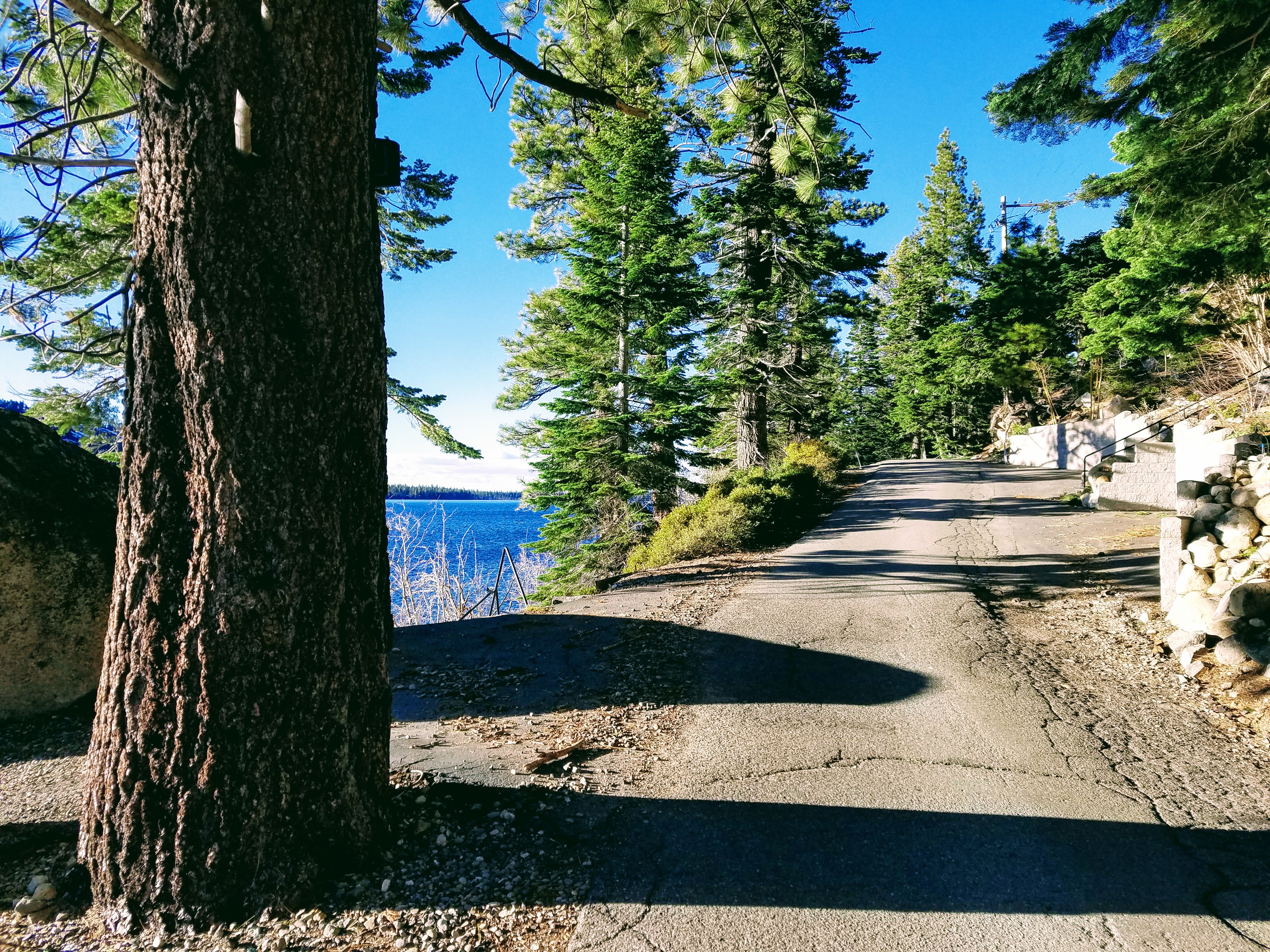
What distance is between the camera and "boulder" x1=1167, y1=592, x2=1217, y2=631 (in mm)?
5473

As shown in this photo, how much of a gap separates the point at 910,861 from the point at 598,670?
3.02m

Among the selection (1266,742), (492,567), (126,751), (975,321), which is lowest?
(492,567)

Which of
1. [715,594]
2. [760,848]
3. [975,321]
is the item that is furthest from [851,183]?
[760,848]

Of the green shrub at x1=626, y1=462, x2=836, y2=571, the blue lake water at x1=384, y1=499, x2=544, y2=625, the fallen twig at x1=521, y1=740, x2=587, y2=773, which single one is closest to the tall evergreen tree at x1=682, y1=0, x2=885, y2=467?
the green shrub at x1=626, y1=462, x2=836, y2=571

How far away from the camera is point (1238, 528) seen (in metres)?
5.89

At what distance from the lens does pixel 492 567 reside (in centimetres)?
3312

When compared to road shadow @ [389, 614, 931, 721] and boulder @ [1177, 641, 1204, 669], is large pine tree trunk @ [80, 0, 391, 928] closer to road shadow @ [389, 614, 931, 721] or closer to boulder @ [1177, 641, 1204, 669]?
road shadow @ [389, 614, 931, 721]

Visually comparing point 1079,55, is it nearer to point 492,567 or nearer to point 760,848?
point 760,848

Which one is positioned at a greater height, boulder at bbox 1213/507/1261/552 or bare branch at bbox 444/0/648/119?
bare branch at bbox 444/0/648/119

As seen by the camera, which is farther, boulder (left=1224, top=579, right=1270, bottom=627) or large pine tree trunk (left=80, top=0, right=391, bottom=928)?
boulder (left=1224, top=579, right=1270, bottom=627)

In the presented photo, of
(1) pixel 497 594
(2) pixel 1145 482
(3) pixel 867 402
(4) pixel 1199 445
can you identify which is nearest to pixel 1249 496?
(4) pixel 1199 445

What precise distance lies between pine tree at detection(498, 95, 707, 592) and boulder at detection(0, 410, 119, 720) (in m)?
9.63

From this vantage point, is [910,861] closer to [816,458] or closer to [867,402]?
[816,458]

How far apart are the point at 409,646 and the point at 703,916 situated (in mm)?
4358
